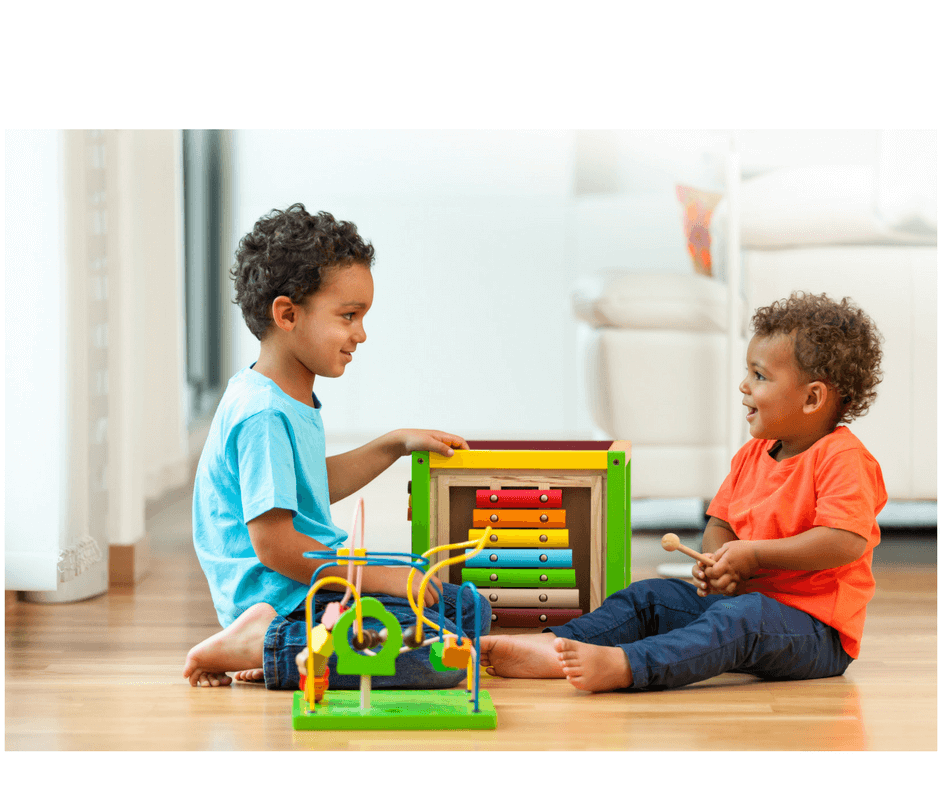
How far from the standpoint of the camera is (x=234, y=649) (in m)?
1.14

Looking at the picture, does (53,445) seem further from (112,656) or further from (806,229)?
(806,229)

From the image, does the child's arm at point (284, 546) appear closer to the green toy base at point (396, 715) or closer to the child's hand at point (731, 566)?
the green toy base at point (396, 715)

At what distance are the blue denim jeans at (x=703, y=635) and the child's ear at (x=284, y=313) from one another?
0.49 m

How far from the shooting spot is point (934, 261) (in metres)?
1.95

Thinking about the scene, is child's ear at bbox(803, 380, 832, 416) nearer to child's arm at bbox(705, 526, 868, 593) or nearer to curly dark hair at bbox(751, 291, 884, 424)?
curly dark hair at bbox(751, 291, 884, 424)

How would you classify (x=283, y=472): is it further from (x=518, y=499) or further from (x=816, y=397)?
(x=816, y=397)

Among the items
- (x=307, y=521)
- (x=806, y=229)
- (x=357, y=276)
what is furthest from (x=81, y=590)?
(x=806, y=229)

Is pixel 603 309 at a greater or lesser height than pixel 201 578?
greater

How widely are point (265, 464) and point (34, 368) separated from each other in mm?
622

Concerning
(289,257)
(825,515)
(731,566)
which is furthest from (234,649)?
(825,515)

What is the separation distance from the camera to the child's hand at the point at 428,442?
1318 mm

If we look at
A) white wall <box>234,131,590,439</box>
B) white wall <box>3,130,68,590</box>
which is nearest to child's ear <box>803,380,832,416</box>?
white wall <box>3,130,68,590</box>

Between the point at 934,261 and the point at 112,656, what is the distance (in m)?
1.61

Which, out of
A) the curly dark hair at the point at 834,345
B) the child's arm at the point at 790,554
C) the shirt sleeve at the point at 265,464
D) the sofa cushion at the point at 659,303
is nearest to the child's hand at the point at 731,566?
the child's arm at the point at 790,554
